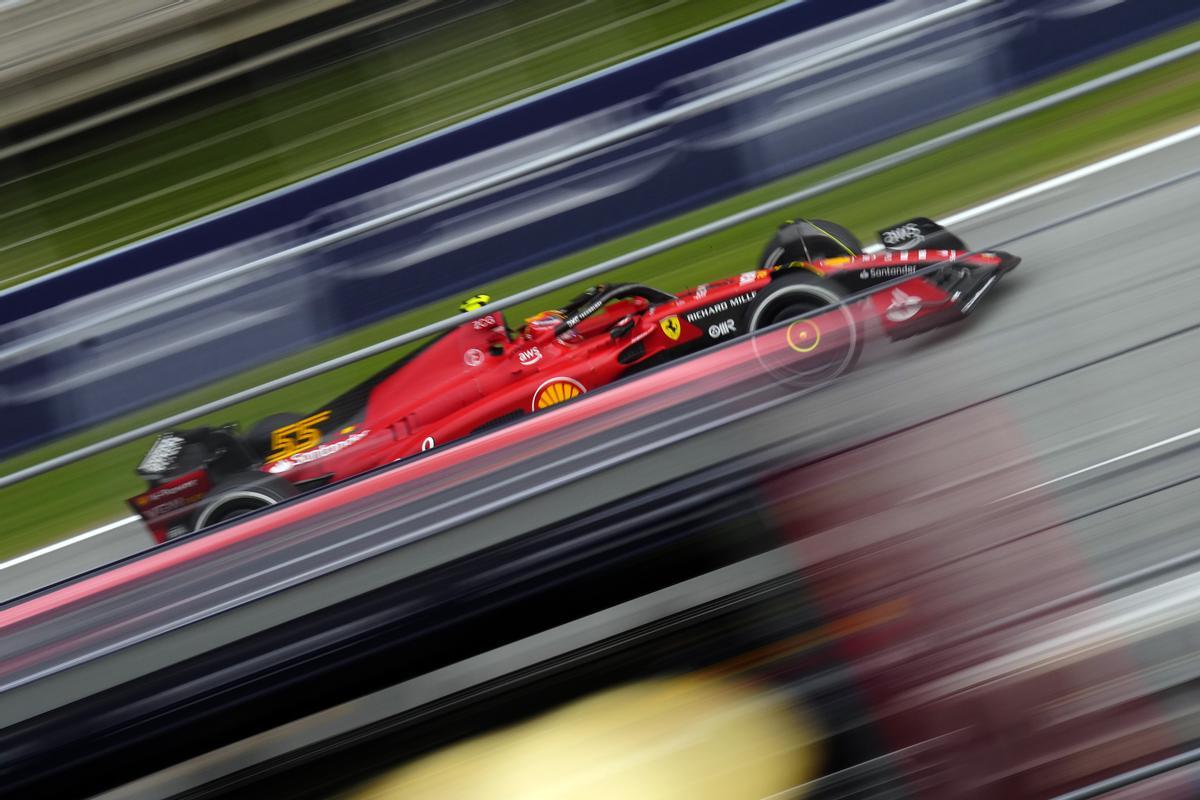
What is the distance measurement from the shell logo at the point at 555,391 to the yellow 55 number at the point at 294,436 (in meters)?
0.51

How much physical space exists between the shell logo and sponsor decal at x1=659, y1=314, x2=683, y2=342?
9.9 inches

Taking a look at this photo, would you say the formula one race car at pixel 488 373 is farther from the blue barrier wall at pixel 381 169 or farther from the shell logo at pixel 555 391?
the blue barrier wall at pixel 381 169

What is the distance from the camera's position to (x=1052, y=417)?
1151 millimetres

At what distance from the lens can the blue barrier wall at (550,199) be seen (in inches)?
71.9

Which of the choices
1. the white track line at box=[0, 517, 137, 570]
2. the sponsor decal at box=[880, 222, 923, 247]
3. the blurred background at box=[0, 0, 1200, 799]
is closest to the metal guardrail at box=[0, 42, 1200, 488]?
the blurred background at box=[0, 0, 1200, 799]

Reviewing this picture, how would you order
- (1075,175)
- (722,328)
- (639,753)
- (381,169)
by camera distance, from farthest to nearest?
(381,169) < (722,328) < (1075,175) < (639,753)

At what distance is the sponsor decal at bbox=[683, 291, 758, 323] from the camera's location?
104 inches

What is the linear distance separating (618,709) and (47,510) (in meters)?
1.99

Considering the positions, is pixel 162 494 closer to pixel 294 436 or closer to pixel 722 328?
pixel 294 436

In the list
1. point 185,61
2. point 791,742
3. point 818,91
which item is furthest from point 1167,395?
point 185,61

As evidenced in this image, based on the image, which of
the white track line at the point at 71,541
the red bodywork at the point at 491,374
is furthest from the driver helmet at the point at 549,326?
the white track line at the point at 71,541

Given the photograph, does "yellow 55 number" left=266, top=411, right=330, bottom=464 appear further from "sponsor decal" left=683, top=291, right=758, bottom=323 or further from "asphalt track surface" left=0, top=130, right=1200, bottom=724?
"asphalt track surface" left=0, top=130, right=1200, bottom=724

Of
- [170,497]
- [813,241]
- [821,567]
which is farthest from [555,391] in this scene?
[821,567]

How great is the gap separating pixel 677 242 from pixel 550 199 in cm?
46
